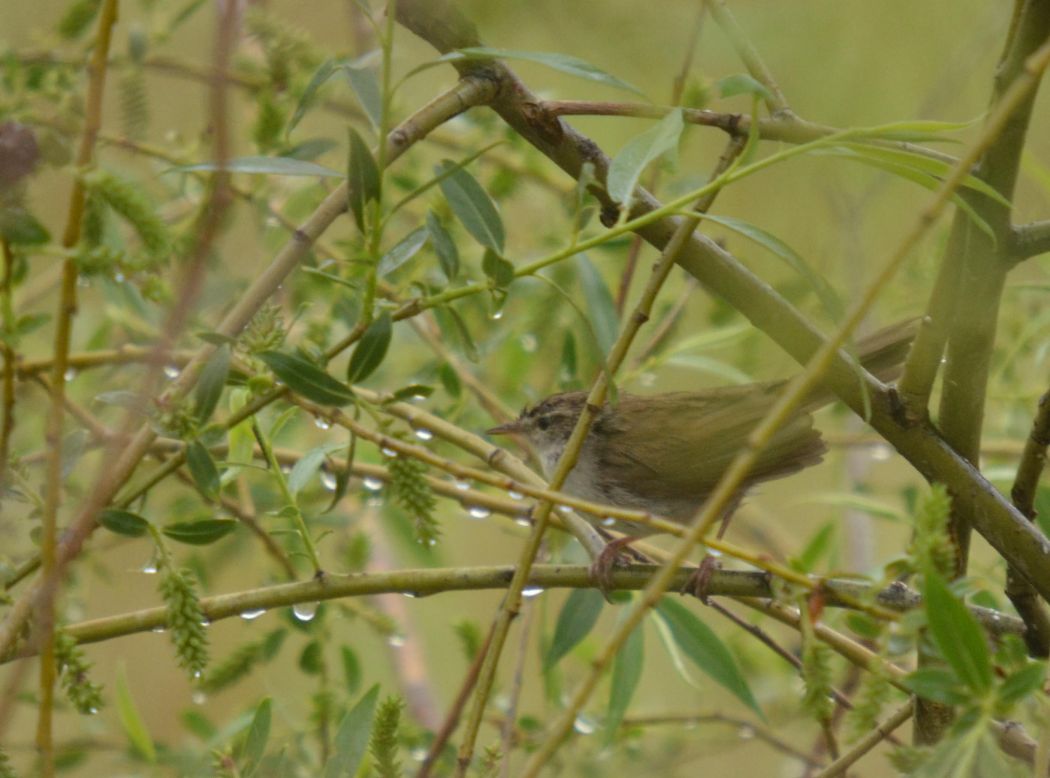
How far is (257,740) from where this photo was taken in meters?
2.12

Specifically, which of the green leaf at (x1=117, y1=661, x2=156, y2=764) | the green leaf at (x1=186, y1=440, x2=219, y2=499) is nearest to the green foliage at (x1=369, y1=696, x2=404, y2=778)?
the green leaf at (x1=186, y1=440, x2=219, y2=499)

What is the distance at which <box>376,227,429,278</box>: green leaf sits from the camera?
6.93 feet

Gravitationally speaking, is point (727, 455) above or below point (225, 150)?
above

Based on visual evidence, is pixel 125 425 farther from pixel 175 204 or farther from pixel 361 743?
pixel 175 204

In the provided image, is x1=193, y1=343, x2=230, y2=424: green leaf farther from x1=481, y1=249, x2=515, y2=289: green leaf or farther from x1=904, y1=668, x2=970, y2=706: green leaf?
x1=904, y1=668, x2=970, y2=706: green leaf

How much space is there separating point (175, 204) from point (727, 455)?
207 centimetres

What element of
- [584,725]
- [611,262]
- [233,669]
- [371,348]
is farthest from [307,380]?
[611,262]

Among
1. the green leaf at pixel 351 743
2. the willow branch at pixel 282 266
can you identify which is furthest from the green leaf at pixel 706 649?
the willow branch at pixel 282 266

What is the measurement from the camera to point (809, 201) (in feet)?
8.82

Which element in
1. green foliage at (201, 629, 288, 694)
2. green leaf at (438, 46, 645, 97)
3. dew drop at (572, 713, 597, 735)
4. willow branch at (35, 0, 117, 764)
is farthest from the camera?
dew drop at (572, 713, 597, 735)

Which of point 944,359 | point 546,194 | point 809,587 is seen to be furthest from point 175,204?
point 809,587

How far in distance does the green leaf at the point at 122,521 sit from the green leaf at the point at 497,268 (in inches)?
29.1

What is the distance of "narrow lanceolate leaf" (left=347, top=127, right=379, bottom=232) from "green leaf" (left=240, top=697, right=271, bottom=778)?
90cm

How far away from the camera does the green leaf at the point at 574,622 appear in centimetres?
271
